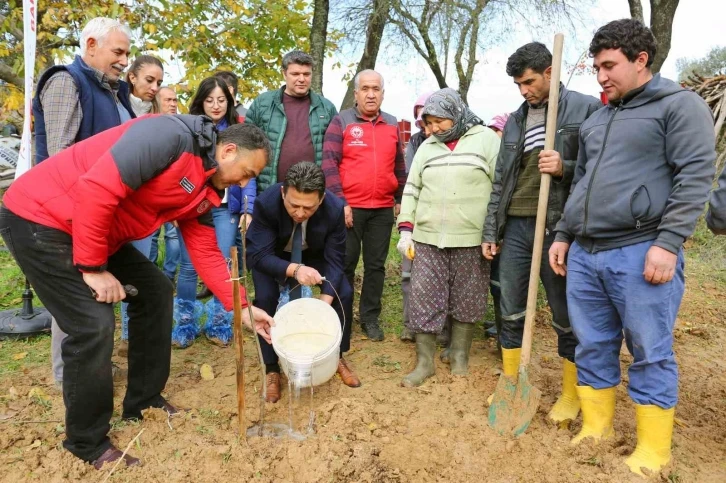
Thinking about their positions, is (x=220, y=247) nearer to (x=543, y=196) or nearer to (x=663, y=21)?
(x=543, y=196)

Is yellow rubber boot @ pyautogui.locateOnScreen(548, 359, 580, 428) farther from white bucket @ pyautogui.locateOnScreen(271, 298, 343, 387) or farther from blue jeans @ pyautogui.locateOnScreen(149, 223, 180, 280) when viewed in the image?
blue jeans @ pyautogui.locateOnScreen(149, 223, 180, 280)

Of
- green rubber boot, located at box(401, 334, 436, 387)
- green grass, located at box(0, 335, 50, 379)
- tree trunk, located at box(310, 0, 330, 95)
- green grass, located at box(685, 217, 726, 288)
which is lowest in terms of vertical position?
green grass, located at box(0, 335, 50, 379)

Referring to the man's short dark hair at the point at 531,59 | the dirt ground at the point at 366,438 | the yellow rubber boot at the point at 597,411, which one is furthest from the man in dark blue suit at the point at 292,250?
the yellow rubber boot at the point at 597,411

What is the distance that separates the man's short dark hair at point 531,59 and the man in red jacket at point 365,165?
4.73 ft

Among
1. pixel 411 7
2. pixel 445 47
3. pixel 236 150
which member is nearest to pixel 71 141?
pixel 236 150

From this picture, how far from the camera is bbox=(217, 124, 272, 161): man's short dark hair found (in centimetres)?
248

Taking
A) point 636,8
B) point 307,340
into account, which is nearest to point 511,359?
point 307,340

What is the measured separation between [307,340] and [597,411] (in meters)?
1.70

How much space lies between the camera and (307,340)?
3373 millimetres

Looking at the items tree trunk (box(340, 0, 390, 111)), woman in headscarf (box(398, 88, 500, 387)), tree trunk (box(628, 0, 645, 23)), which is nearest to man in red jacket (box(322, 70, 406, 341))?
woman in headscarf (box(398, 88, 500, 387))

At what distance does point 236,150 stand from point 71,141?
1102 millimetres

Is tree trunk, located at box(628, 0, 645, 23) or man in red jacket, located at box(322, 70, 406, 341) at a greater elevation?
tree trunk, located at box(628, 0, 645, 23)

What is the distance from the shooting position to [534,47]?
2.98m

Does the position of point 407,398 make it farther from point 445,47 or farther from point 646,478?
point 445,47
